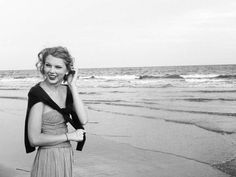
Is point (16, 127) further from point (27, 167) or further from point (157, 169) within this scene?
point (157, 169)

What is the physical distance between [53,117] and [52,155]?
0.27 metres

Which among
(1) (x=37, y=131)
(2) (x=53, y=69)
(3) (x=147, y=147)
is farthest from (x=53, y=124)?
(3) (x=147, y=147)

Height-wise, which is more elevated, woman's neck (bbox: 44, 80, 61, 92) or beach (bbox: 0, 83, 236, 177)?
woman's neck (bbox: 44, 80, 61, 92)

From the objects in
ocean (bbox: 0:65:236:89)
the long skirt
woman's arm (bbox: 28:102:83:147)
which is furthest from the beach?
ocean (bbox: 0:65:236:89)

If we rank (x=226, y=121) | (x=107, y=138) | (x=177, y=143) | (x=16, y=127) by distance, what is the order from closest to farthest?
1. (x=177, y=143)
2. (x=107, y=138)
3. (x=16, y=127)
4. (x=226, y=121)

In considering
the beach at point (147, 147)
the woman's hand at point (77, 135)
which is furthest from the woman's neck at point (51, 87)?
the beach at point (147, 147)

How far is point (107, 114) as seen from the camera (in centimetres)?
1154

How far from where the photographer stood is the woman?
7.50 ft

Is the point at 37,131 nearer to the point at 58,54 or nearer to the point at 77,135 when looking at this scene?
the point at 77,135

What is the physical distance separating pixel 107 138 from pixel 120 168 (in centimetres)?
237

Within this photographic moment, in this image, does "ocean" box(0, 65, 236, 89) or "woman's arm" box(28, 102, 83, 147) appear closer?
"woman's arm" box(28, 102, 83, 147)

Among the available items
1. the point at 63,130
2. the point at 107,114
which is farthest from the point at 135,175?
the point at 107,114

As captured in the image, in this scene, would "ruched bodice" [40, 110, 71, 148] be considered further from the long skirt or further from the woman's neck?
the woman's neck

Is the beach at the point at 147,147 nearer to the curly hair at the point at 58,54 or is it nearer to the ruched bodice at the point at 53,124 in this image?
the ruched bodice at the point at 53,124
